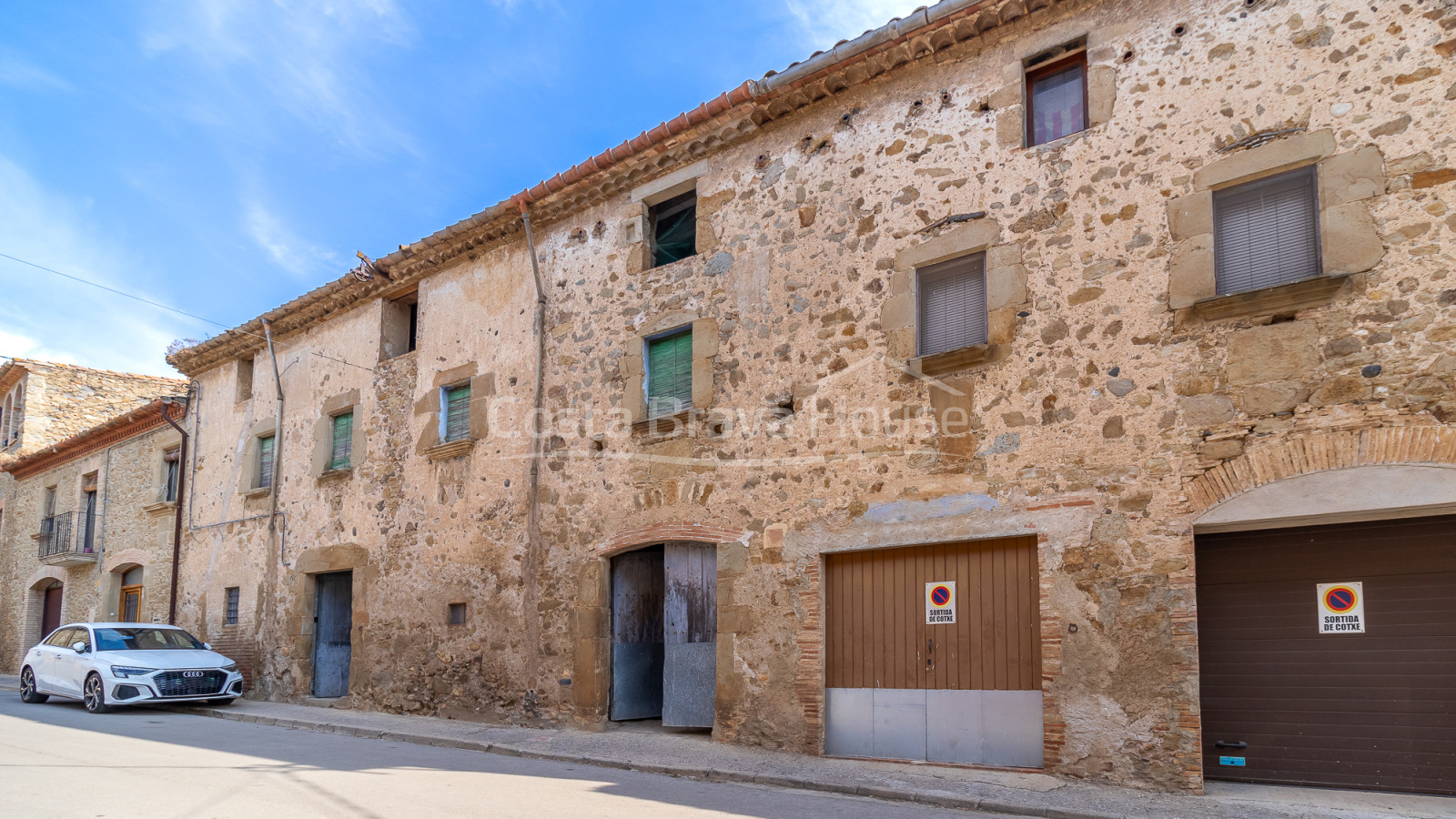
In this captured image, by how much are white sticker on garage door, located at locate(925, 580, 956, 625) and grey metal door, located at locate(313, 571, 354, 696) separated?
9.58 meters

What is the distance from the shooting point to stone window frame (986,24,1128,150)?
8.20 meters

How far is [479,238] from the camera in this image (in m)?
13.3

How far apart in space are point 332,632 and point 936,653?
33.8 feet

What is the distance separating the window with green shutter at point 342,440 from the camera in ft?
49.1

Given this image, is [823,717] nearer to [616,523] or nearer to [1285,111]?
[616,523]

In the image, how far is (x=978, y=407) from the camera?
27.8ft

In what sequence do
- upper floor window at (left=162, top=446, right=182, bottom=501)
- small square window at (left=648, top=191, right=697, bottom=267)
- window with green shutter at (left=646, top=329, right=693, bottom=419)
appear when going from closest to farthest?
window with green shutter at (left=646, top=329, right=693, bottom=419) < small square window at (left=648, top=191, right=697, bottom=267) < upper floor window at (left=162, top=446, right=182, bottom=501)

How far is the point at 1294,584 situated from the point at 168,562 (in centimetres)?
1845

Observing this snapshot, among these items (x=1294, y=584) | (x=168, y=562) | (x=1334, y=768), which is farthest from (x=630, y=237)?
(x=168, y=562)

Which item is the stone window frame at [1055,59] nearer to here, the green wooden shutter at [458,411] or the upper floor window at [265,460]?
the green wooden shutter at [458,411]

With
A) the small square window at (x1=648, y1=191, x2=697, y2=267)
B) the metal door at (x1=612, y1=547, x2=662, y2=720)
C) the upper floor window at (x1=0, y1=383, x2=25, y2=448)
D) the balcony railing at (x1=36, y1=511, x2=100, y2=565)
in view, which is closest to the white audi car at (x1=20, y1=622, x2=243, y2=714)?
the metal door at (x1=612, y1=547, x2=662, y2=720)

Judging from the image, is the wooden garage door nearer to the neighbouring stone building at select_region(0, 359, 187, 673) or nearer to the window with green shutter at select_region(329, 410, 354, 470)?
the window with green shutter at select_region(329, 410, 354, 470)

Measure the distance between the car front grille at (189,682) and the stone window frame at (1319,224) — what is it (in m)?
12.5

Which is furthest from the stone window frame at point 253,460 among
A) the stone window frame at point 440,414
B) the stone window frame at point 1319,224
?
the stone window frame at point 1319,224
